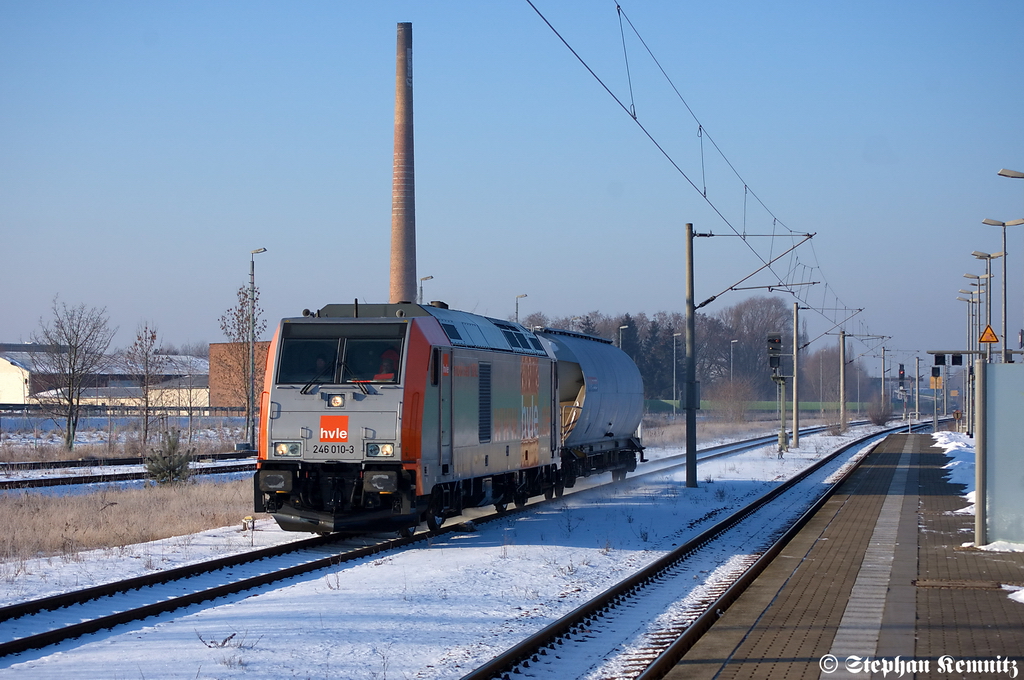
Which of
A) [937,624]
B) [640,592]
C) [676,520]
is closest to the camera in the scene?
[937,624]

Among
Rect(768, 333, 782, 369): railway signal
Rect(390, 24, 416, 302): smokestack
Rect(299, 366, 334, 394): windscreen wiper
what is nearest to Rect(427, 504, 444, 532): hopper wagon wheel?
Rect(299, 366, 334, 394): windscreen wiper

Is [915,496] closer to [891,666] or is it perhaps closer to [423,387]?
[423,387]

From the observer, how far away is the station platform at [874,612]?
7594mm

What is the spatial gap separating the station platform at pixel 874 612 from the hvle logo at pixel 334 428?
6.08 metres

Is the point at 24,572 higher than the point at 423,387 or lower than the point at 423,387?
lower

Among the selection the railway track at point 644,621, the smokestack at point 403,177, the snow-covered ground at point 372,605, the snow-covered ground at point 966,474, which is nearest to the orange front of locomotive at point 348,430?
the snow-covered ground at point 372,605

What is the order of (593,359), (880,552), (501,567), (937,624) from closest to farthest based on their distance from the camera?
1. (937,624)
2. (501,567)
3. (880,552)
4. (593,359)

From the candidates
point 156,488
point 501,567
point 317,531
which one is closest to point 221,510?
point 156,488

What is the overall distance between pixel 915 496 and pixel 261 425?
1567cm

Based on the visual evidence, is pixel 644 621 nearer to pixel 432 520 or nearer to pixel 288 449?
pixel 432 520

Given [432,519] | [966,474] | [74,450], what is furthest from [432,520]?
[74,450]

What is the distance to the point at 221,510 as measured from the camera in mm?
18641

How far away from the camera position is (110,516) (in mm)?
17312

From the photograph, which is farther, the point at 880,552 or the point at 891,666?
the point at 880,552
